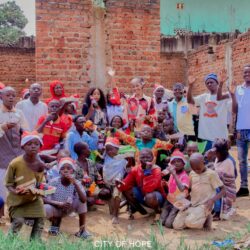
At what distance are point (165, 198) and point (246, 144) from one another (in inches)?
56.2

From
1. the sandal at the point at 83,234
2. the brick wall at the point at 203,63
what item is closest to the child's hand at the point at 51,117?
the sandal at the point at 83,234

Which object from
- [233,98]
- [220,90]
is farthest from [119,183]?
[233,98]

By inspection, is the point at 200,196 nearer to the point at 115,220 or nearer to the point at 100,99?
the point at 115,220

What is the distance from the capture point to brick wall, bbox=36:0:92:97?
689 centimetres

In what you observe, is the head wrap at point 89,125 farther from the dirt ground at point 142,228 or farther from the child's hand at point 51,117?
the dirt ground at point 142,228

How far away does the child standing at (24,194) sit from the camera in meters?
4.01

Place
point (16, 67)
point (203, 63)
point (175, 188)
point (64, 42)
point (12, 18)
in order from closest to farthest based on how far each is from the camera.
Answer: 1. point (175, 188)
2. point (64, 42)
3. point (16, 67)
4. point (203, 63)
5. point (12, 18)

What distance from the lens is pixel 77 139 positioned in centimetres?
537

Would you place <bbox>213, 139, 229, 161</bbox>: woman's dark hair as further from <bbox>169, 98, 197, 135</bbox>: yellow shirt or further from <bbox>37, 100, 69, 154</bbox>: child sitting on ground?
<bbox>37, 100, 69, 154</bbox>: child sitting on ground

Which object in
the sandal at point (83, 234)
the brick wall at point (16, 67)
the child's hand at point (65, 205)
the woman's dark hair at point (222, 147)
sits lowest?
the sandal at point (83, 234)

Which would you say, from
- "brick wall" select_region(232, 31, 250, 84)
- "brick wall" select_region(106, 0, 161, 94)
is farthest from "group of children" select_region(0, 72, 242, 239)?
"brick wall" select_region(232, 31, 250, 84)

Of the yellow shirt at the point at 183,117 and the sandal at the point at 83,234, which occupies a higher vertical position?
the yellow shirt at the point at 183,117

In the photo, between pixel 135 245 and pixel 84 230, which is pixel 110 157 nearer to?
pixel 84 230

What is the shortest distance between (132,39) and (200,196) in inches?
122
